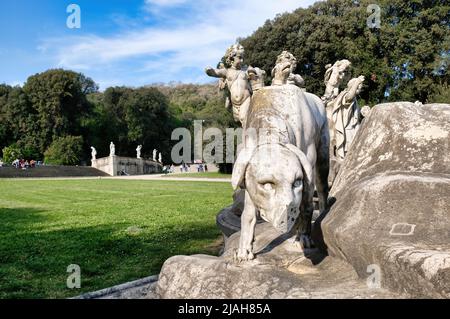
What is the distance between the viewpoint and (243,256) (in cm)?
351

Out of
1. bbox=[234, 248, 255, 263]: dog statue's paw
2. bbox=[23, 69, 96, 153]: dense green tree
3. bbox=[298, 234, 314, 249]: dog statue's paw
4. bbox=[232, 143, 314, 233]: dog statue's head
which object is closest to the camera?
bbox=[232, 143, 314, 233]: dog statue's head

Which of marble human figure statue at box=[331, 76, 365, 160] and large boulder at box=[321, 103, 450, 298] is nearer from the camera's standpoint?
large boulder at box=[321, 103, 450, 298]

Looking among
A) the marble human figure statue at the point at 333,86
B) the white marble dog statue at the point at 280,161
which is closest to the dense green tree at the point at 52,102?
the marble human figure statue at the point at 333,86

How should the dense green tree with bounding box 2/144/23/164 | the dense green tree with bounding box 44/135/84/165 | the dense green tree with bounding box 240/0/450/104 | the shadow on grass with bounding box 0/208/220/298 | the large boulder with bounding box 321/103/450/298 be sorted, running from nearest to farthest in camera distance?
the large boulder with bounding box 321/103/450/298 < the shadow on grass with bounding box 0/208/220/298 < the dense green tree with bounding box 240/0/450/104 < the dense green tree with bounding box 2/144/23/164 < the dense green tree with bounding box 44/135/84/165

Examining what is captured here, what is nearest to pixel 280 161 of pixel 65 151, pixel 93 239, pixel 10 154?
pixel 93 239

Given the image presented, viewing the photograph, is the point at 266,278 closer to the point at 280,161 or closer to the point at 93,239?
the point at 280,161

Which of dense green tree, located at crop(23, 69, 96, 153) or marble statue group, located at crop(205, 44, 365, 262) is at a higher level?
dense green tree, located at crop(23, 69, 96, 153)

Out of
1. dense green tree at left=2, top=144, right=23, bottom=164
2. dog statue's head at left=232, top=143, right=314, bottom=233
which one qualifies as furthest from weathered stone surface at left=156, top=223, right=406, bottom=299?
dense green tree at left=2, top=144, right=23, bottom=164

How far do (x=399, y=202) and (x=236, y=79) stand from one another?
4514mm

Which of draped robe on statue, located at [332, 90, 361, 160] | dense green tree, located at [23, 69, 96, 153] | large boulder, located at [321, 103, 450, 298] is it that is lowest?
large boulder, located at [321, 103, 450, 298]

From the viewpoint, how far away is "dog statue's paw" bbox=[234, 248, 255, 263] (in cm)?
351

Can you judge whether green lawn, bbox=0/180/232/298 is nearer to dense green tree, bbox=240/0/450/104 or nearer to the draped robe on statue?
the draped robe on statue

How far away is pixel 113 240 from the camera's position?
9.77m

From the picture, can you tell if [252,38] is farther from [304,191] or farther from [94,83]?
[94,83]
